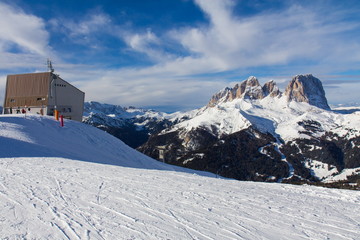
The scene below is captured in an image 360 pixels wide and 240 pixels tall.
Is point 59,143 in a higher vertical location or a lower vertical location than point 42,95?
lower

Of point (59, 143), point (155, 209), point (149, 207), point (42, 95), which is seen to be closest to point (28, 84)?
point (42, 95)

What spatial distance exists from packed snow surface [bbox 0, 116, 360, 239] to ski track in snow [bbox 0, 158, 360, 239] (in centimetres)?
3

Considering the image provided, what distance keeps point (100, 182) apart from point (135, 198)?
8.79 ft

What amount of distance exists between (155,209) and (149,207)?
27 cm

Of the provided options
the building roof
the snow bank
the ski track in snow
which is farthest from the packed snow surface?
the building roof

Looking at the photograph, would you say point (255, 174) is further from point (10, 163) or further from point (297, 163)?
point (10, 163)

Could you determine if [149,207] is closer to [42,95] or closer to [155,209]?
[155,209]

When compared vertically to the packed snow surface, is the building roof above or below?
above

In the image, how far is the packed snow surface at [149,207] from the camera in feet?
23.6

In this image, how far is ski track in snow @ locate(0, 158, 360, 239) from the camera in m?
7.17

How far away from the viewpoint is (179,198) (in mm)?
10227

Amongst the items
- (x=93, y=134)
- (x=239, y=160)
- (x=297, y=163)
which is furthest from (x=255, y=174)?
(x=93, y=134)

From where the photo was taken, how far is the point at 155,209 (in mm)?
8812

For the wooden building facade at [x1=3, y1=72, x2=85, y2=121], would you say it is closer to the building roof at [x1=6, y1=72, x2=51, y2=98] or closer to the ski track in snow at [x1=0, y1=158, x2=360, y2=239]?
the building roof at [x1=6, y1=72, x2=51, y2=98]
